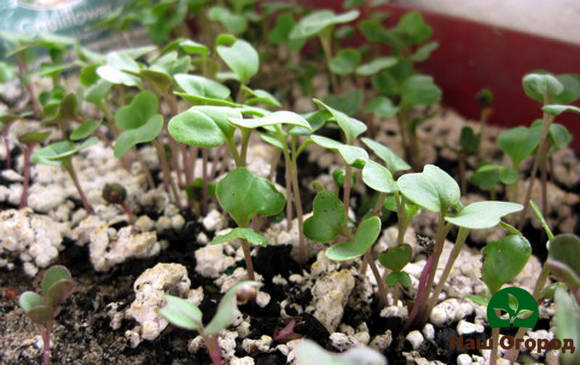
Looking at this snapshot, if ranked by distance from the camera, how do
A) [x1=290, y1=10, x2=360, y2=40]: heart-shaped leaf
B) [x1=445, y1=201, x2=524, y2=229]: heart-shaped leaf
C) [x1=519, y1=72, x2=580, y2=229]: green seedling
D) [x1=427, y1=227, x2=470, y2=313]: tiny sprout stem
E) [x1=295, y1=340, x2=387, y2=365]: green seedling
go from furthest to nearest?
[x1=290, y1=10, x2=360, y2=40]: heart-shaped leaf, [x1=519, y1=72, x2=580, y2=229]: green seedling, [x1=427, y1=227, x2=470, y2=313]: tiny sprout stem, [x1=445, y1=201, x2=524, y2=229]: heart-shaped leaf, [x1=295, y1=340, x2=387, y2=365]: green seedling

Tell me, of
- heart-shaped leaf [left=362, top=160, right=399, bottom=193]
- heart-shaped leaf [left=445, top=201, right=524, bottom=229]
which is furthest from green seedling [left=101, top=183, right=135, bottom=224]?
heart-shaped leaf [left=445, top=201, right=524, bottom=229]

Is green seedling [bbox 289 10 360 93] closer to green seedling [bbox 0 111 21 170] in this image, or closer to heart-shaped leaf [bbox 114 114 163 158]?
heart-shaped leaf [bbox 114 114 163 158]

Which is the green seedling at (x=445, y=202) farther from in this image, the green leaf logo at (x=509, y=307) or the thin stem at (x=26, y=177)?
the thin stem at (x=26, y=177)

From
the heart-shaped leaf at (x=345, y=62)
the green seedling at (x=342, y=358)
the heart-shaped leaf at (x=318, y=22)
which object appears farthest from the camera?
the heart-shaped leaf at (x=345, y=62)

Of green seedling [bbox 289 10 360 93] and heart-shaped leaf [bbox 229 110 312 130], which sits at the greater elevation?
heart-shaped leaf [bbox 229 110 312 130]

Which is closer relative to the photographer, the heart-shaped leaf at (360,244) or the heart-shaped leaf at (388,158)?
the heart-shaped leaf at (360,244)

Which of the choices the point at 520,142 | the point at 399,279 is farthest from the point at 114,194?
the point at 520,142

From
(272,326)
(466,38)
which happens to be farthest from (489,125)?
(272,326)

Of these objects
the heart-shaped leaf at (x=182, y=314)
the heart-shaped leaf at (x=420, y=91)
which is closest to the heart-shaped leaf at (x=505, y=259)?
the heart-shaped leaf at (x=182, y=314)
